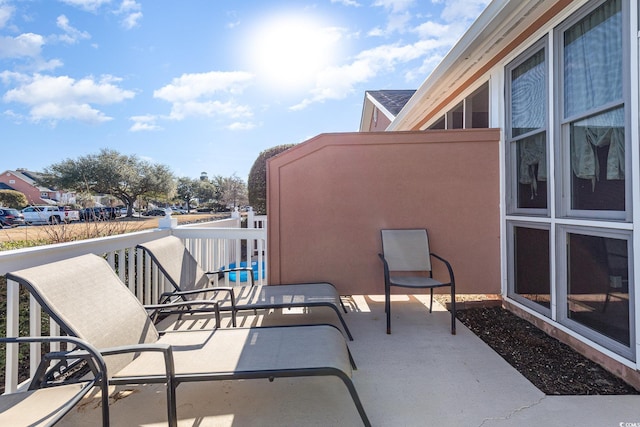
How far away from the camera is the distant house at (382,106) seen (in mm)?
10019

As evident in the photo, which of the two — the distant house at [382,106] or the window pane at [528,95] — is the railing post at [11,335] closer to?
the window pane at [528,95]

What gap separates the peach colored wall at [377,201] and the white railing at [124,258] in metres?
0.75

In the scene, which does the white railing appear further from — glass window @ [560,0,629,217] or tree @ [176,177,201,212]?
tree @ [176,177,201,212]

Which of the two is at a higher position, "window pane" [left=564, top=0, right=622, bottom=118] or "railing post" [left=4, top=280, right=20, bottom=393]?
"window pane" [left=564, top=0, right=622, bottom=118]

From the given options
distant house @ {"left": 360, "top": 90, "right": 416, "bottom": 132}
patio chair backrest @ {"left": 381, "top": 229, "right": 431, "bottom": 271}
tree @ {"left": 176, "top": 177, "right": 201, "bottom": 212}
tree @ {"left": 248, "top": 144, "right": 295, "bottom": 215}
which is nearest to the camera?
patio chair backrest @ {"left": 381, "top": 229, "right": 431, "bottom": 271}

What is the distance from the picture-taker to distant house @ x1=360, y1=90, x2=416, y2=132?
10.0 m

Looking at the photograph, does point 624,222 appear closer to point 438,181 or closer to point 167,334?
point 438,181

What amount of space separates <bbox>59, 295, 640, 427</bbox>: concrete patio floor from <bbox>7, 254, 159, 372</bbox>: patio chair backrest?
0.50 metres

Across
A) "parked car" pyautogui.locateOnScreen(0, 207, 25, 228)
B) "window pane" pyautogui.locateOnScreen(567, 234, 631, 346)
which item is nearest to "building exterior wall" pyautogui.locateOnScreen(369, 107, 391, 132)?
"window pane" pyautogui.locateOnScreen(567, 234, 631, 346)

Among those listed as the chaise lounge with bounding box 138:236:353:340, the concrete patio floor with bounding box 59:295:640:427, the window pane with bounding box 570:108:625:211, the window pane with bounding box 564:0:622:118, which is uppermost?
the window pane with bounding box 564:0:622:118

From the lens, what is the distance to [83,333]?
194 centimetres

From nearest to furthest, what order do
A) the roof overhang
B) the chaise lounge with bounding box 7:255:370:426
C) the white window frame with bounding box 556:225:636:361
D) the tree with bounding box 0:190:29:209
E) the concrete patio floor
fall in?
the chaise lounge with bounding box 7:255:370:426, the concrete patio floor, the white window frame with bounding box 556:225:636:361, the roof overhang, the tree with bounding box 0:190:29:209

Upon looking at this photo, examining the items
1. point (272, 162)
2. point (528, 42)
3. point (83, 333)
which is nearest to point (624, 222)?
point (528, 42)

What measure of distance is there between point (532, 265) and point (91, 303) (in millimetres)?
4247
